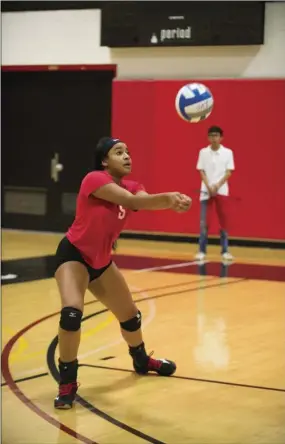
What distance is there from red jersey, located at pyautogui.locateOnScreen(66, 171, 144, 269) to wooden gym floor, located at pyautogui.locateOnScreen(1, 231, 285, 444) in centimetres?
95

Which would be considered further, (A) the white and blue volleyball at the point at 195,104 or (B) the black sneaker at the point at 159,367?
(A) the white and blue volleyball at the point at 195,104

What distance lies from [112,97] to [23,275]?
20.0 ft

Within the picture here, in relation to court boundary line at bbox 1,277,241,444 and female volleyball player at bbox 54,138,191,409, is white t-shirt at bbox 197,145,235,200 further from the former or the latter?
female volleyball player at bbox 54,138,191,409

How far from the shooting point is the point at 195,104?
26.1ft

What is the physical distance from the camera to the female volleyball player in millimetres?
4969

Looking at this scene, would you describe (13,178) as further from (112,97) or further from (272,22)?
(272,22)

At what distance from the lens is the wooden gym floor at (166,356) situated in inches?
181

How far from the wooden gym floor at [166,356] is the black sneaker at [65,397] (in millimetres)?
65

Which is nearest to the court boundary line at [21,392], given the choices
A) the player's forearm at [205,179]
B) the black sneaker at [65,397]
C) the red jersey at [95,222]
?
the black sneaker at [65,397]

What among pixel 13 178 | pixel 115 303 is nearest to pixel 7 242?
pixel 13 178

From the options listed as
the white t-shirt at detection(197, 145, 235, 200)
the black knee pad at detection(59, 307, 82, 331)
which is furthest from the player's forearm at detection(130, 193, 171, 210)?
the white t-shirt at detection(197, 145, 235, 200)

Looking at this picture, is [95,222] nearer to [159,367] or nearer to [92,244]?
[92,244]

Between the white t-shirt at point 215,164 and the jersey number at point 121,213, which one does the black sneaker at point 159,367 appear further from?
the white t-shirt at point 215,164

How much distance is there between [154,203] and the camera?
15.2 feet
